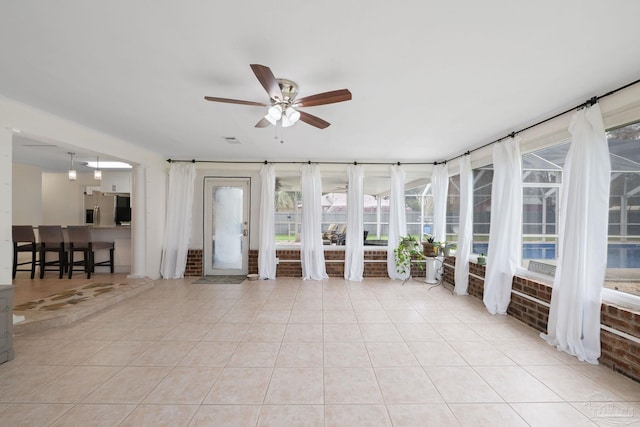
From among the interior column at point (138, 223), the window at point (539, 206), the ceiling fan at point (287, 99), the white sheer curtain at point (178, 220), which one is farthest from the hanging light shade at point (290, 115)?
the interior column at point (138, 223)

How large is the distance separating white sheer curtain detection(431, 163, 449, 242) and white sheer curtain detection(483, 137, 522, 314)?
158 cm

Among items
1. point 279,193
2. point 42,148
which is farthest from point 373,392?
point 42,148

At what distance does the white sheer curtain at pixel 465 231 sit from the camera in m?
4.52

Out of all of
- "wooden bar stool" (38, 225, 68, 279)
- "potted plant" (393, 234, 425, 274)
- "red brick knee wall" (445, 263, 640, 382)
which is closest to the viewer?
"red brick knee wall" (445, 263, 640, 382)

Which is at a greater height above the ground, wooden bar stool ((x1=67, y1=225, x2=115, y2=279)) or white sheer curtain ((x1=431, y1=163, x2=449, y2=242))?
white sheer curtain ((x1=431, y1=163, x2=449, y2=242))

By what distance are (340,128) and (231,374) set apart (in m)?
2.94

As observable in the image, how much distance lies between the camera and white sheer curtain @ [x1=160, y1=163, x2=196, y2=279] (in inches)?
215

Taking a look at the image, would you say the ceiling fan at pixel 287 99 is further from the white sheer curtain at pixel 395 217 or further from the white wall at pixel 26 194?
the white wall at pixel 26 194

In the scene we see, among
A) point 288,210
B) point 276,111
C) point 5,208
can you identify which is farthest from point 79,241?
point 276,111

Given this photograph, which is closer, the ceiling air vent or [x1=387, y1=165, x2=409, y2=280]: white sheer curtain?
the ceiling air vent

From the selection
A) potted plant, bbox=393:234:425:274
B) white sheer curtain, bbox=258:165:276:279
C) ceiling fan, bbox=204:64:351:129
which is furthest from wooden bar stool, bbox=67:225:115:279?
potted plant, bbox=393:234:425:274

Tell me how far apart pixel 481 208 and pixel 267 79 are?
4.14 meters

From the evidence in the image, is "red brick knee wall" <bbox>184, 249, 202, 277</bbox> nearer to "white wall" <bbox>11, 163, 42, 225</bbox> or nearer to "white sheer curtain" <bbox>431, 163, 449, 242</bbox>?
"white wall" <bbox>11, 163, 42, 225</bbox>

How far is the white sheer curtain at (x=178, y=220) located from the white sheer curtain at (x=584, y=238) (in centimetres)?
579
